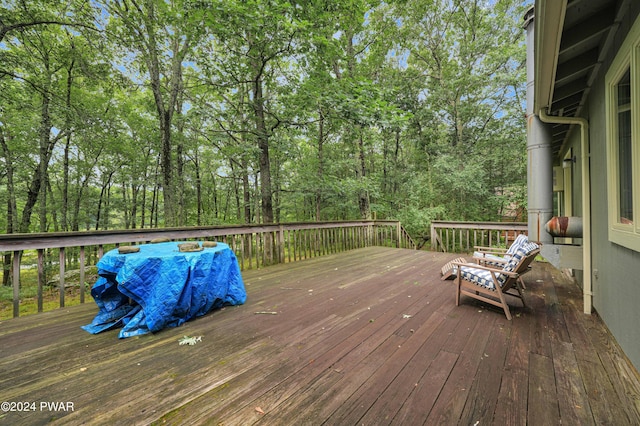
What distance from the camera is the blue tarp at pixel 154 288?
227cm

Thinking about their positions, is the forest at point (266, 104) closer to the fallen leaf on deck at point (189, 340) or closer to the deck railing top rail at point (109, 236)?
the deck railing top rail at point (109, 236)

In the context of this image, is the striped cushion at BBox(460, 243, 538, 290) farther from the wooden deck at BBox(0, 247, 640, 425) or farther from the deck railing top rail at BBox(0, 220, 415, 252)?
the deck railing top rail at BBox(0, 220, 415, 252)

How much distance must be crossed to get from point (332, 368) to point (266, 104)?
6990 mm

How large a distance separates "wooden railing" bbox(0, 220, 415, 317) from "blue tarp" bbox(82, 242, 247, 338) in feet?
2.04

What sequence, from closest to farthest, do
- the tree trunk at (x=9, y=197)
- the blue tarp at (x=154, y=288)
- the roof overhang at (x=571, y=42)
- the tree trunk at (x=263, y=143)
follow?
1. the roof overhang at (x=571, y=42)
2. the blue tarp at (x=154, y=288)
3. the tree trunk at (x=263, y=143)
4. the tree trunk at (x=9, y=197)

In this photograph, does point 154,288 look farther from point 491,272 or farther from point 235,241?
point 491,272

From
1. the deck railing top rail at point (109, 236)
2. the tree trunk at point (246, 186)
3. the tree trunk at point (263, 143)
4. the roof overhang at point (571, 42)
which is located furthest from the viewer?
the tree trunk at point (246, 186)

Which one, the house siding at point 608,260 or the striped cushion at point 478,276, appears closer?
the house siding at point 608,260

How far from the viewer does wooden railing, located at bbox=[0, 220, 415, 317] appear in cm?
261

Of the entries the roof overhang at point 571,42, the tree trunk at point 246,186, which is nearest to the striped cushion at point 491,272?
the roof overhang at point 571,42

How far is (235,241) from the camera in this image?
4.34m

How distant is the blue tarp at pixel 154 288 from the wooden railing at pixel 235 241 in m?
0.62

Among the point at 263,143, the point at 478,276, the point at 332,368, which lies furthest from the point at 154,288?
the point at 263,143

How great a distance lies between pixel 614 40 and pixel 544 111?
2.83ft
